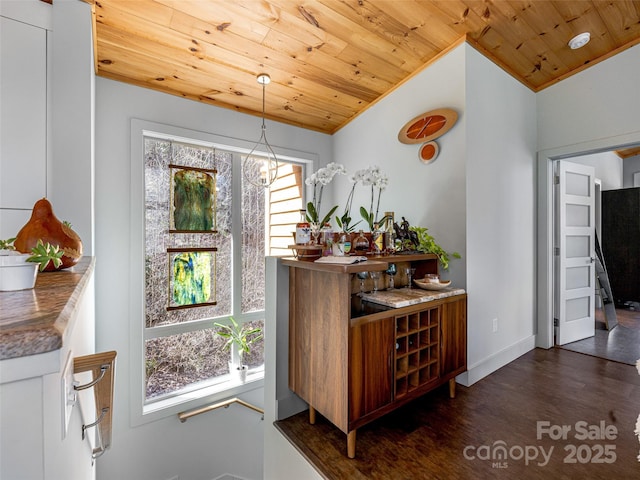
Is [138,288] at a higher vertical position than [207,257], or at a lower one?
lower

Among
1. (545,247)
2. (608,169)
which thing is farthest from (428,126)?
(608,169)

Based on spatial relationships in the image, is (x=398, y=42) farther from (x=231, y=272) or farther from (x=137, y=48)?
(x=231, y=272)

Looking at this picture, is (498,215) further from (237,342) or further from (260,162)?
(237,342)

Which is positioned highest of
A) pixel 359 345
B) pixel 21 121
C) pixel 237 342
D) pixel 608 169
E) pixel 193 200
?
pixel 608 169

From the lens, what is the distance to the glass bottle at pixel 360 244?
2020 mm

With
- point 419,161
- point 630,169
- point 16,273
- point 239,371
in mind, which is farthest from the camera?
point 630,169

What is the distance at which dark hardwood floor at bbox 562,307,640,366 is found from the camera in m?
2.85

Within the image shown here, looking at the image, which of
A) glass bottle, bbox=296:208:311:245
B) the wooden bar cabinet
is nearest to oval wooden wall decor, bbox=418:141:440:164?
the wooden bar cabinet

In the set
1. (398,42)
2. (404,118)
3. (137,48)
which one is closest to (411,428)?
(404,118)

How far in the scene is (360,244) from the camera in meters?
2.04

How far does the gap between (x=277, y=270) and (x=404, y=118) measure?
198 cm

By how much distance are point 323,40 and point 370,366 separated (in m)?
2.24

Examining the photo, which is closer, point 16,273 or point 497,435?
point 16,273

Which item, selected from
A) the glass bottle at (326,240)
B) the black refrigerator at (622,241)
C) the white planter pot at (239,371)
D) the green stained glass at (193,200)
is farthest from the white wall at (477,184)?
the black refrigerator at (622,241)
